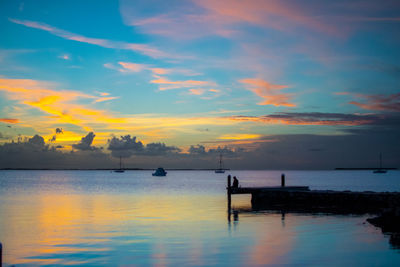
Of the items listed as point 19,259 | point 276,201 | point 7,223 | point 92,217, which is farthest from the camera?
point 276,201

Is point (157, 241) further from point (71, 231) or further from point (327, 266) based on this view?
point (327, 266)

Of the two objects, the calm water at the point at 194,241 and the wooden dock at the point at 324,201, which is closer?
the calm water at the point at 194,241

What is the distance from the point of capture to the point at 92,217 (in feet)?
132

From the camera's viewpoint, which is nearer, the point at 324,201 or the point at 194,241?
the point at 194,241

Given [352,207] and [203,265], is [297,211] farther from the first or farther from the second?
[203,265]

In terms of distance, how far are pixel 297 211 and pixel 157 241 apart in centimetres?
1995

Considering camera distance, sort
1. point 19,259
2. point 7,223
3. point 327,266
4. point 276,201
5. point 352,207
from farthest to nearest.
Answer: point 276,201 < point 352,207 < point 7,223 < point 19,259 < point 327,266

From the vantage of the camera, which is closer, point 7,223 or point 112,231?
point 112,231

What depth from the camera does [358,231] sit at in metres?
29.6

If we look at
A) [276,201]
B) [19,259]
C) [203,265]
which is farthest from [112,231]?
[276,201]

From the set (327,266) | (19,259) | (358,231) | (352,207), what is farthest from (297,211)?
(19,259)

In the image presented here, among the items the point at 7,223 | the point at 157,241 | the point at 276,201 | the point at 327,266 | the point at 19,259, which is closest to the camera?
the point at 327,266

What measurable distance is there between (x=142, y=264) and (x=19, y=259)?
6540mm

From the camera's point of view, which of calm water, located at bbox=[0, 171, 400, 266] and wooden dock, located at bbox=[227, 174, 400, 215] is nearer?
calm water, located at bbox=[0, 171, 400, 266]
